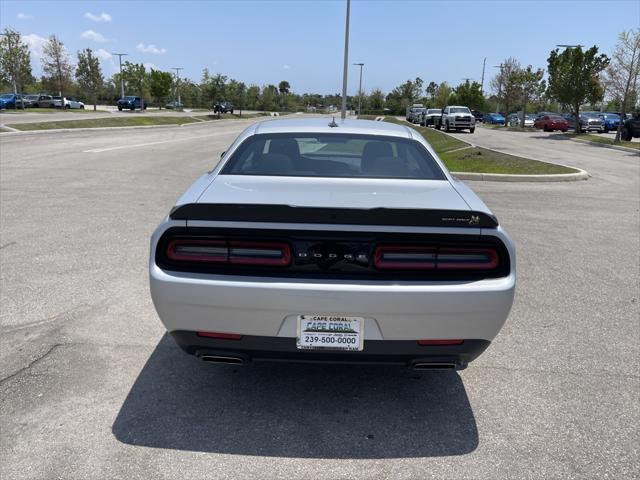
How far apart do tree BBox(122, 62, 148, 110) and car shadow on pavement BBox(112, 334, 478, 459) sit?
60737 mm

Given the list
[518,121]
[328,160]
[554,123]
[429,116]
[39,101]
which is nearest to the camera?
[328,160]

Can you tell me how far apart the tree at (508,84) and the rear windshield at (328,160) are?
47.7 meters

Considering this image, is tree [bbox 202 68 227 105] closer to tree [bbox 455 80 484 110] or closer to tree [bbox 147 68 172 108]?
tree [bbox 147 68 172 108]

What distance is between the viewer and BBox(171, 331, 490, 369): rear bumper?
2.78 meters

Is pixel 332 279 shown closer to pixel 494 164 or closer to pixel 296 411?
pixel 296 411

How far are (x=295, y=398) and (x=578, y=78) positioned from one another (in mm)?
35602

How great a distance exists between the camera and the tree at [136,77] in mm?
59469

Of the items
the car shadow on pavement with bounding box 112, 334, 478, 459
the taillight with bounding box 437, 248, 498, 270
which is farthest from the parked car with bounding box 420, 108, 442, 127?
the taillight with bounding box 437, 248, 498, 270

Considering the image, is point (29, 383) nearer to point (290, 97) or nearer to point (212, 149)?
point (212, 149)

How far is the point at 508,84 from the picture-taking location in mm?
47875

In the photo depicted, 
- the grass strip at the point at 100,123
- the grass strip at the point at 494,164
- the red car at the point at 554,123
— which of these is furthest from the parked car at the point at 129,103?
the grass strip at the point at 494,164

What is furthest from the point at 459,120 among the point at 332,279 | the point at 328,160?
the point at 332,279

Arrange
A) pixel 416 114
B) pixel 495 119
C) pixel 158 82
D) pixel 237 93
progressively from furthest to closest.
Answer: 1. pixel 237 93
2. pixel 158 82
3. pixel 495 119
4. pixel 416 114

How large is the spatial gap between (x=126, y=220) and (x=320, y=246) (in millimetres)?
5664
